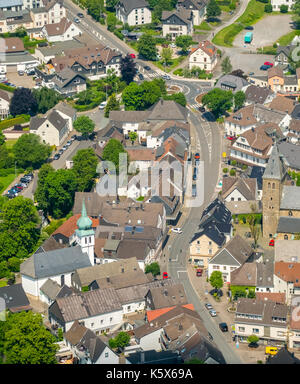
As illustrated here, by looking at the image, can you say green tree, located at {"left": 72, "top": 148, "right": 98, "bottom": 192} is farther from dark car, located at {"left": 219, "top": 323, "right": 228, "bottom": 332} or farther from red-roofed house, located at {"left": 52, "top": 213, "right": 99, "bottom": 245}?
dark car, located at {"left": 219, "top": 323, "right": 228, "bottom": 332}

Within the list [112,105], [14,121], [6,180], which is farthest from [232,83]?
[6,180]

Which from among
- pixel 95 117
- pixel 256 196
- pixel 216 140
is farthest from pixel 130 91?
pixel 256 196

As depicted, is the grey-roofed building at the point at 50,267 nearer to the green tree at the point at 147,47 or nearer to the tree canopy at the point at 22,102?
the tree canopy at the point at 22,102

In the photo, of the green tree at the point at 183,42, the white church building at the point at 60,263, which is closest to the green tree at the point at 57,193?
the white church building at the point at 60,263

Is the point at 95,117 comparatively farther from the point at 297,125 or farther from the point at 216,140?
the point at 297,125

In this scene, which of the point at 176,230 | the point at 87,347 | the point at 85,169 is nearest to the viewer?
the point at 87,347

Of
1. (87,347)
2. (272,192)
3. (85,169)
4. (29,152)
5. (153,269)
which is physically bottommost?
(29,152)

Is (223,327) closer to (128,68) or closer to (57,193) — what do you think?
(57,193)
